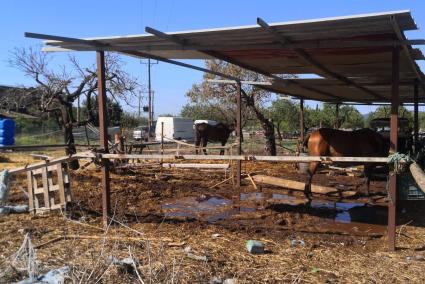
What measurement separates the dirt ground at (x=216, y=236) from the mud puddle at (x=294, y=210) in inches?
0.9

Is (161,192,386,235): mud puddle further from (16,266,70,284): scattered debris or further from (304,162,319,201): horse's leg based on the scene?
(16,266,70,284): scattered debris

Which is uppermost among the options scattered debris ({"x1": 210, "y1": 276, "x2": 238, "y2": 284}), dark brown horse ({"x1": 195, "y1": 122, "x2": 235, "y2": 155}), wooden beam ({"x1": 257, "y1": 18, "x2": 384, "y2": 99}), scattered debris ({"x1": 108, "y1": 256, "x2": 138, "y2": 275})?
Answer: wooden beam ({"x1": 257, "y1": 18, "x2": 384, "y2": 99})

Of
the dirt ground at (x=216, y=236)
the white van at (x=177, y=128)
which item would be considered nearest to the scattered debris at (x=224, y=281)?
the dirt ground at (x=216, y=236)

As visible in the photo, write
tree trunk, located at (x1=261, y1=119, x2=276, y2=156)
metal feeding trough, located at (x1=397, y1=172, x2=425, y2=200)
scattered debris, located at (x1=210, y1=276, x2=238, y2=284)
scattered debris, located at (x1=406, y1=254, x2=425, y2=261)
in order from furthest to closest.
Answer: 1. tree trunk, located at (x1=261, y1=119, x2=276, y2=156)
2. metal feeding trough, located at (x1=397, y1=172, x2=425, y2=200)
3. scattered debris, located at (x1=406, y1=254, x2=425, y2=261)
4. scattered debris, located at (x1=210, y1=276, x2=238, y2=284)

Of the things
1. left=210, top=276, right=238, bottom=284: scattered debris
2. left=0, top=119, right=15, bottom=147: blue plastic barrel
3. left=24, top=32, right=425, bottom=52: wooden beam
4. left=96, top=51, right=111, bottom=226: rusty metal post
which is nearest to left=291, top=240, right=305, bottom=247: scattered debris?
left=210, top=276, right=238, bottom=284: scattered debris

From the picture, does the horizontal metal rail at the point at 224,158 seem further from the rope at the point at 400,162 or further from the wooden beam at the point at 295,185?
the wooden beam at the point at 295,185

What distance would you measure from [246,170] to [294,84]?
15.1ft

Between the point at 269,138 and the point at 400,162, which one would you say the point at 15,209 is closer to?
the point at 400,162

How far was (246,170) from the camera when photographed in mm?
15305

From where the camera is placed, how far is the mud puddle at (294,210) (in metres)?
8.03

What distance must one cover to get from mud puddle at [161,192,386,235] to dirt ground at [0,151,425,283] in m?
0.02

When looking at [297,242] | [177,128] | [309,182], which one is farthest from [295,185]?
[177,128]

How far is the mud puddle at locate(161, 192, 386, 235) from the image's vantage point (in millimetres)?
8031

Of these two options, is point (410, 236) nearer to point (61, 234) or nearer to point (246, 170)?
point (61, 234)
